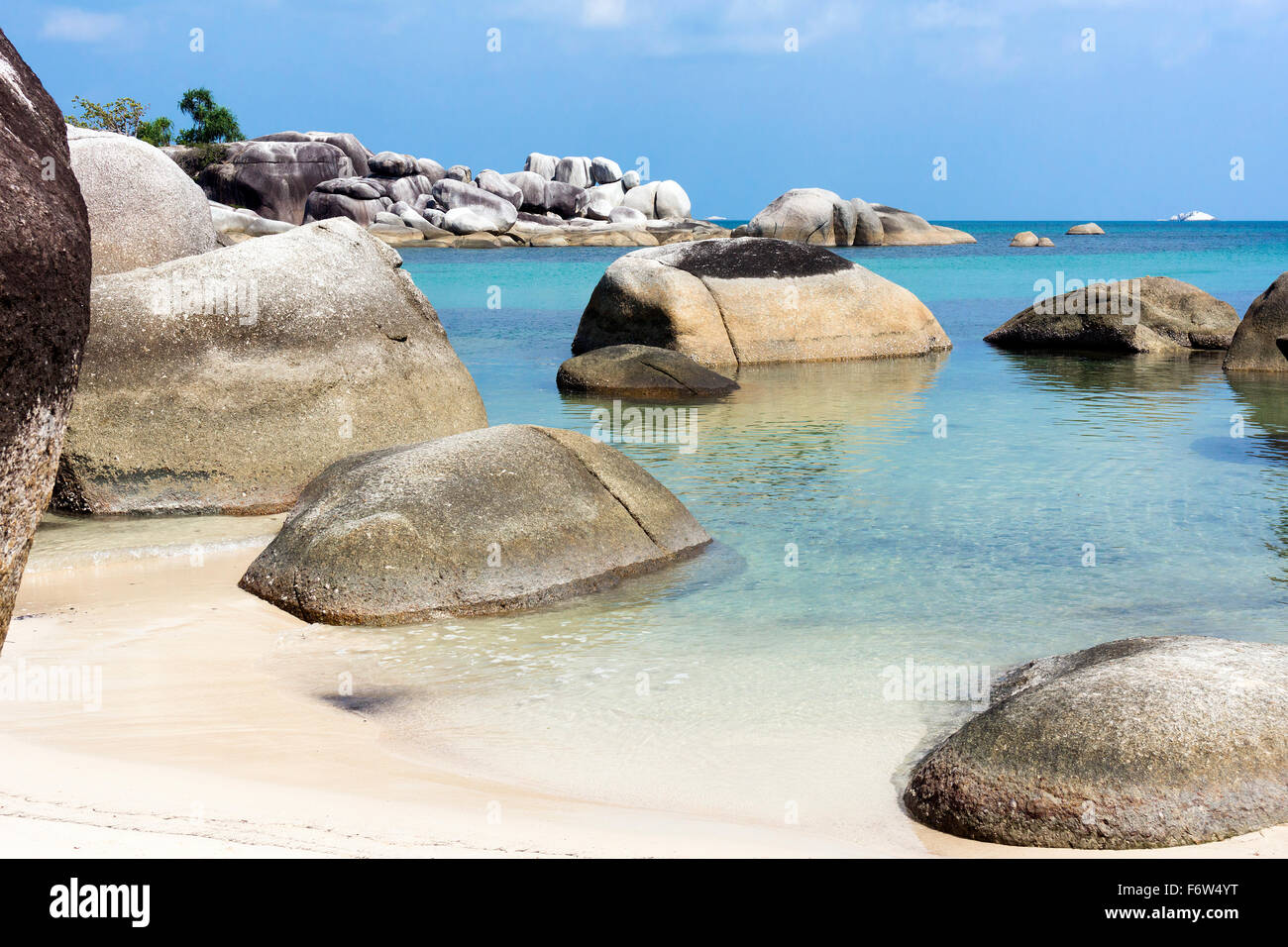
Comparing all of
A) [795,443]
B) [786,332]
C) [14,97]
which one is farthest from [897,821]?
[786,332]

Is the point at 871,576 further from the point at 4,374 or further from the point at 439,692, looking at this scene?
the point at 4,374

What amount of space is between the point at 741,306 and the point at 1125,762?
13784 millimetres

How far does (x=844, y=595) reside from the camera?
6.42 m

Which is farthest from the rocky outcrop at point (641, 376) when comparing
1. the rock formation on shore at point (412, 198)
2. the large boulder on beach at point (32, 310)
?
the rock formation on shore at point (412, 198)

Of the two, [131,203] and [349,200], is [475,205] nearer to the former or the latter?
[349,200]

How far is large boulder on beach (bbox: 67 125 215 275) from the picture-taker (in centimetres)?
859

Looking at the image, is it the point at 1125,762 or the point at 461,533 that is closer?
the point at 1125,762

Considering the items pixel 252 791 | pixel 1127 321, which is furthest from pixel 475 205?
pixel 252 791

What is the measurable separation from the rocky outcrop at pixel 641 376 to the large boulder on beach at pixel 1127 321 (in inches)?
299

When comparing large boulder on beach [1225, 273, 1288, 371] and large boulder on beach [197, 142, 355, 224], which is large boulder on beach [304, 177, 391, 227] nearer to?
large boulder on beach [197, 142, 355, 224]

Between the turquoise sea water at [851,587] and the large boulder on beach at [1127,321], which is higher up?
the large boulder on beach at [1127,321]

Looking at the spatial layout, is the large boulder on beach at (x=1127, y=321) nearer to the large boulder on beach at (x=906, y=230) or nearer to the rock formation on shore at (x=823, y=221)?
the rock formation on shore at (x=823, y=221)

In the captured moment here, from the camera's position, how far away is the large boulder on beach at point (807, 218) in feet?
171

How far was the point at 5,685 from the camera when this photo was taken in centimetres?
475
